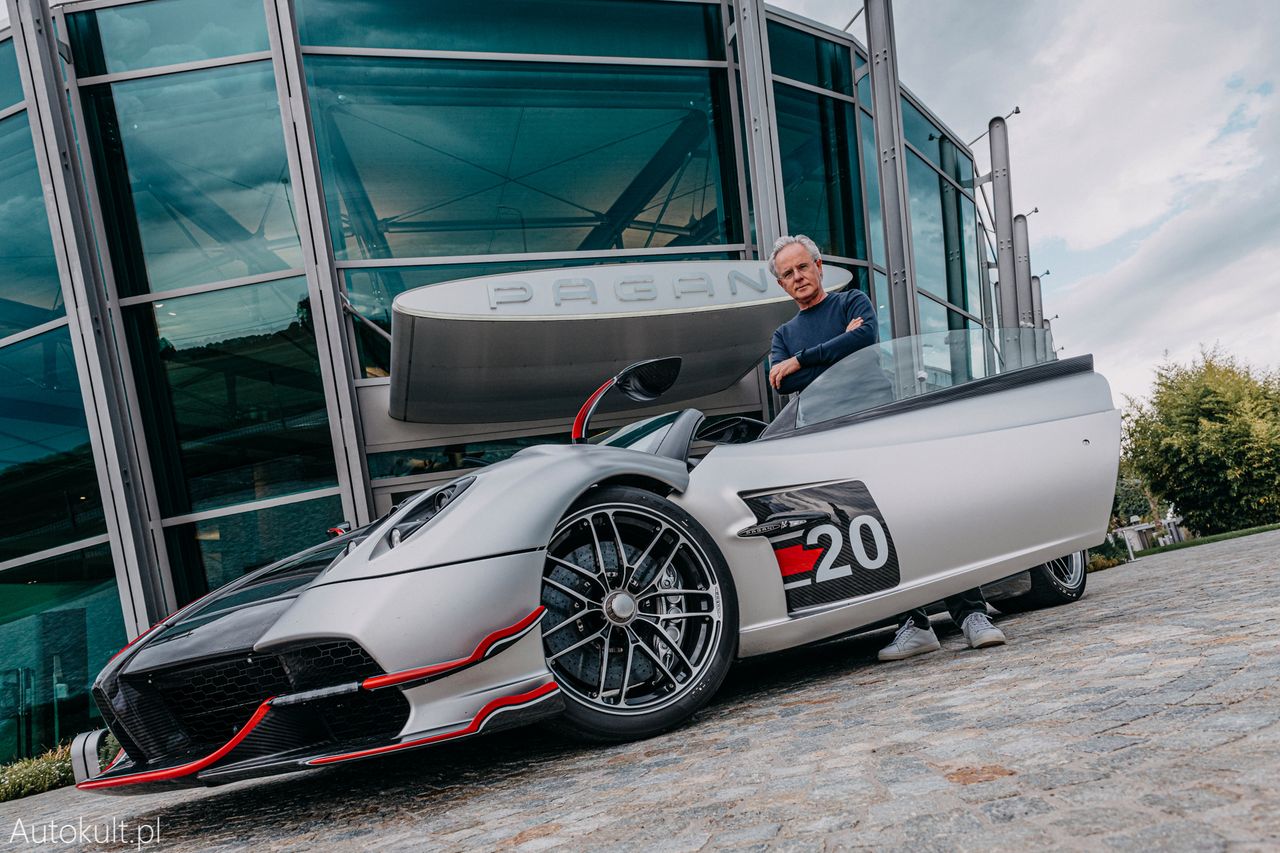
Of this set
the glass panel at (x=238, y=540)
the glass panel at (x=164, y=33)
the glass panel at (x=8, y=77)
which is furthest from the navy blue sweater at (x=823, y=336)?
the glass panel at (x=8, y=77)

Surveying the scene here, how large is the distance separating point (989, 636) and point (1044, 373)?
1.08m

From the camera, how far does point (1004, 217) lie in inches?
524

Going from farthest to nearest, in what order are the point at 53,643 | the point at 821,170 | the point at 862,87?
the point at 862,87
the point at 821,170
the point at 53,643

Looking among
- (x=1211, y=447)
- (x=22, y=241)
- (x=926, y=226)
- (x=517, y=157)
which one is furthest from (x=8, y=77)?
(x=1211, y=447)

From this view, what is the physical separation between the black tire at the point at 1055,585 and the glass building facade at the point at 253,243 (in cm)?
602

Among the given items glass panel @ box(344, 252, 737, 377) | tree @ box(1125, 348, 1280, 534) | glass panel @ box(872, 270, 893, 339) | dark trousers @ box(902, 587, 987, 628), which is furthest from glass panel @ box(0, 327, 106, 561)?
tree @ box(1125, 348, 1280, 534)

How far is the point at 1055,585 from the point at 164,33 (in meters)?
10.3

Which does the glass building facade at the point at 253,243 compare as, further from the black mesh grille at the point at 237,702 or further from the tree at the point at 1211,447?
the tree at the point at 1211,447

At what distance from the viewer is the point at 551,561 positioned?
7.39 ft

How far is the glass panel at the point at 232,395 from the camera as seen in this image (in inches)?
348

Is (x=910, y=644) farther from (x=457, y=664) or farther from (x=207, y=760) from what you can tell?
(x=207, y=760)

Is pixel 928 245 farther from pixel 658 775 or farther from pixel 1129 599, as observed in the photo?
pixel 658 775

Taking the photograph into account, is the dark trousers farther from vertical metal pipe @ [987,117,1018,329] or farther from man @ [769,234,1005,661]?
vertical metal pipe @ [987,117,1018,329]

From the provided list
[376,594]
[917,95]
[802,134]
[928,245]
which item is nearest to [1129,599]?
[376,594]
